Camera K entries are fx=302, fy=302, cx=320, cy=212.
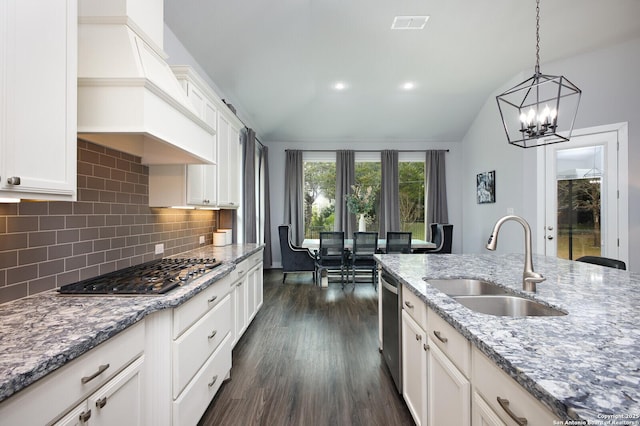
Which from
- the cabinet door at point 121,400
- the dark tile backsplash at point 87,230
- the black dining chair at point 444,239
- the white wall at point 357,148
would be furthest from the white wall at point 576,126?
the cabinet door at point 121,400

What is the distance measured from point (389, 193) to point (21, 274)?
6.21 metres

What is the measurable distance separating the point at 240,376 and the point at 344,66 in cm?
428

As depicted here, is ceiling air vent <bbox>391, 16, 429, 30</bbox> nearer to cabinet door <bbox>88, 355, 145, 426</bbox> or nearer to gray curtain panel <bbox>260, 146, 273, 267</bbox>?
gray curtain panel <bbox>260, 146, 273, 267</bbox>

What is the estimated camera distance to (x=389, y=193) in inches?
267

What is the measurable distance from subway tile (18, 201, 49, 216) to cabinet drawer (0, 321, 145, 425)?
2.36 feet

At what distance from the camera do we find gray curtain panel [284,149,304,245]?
6.72 metres

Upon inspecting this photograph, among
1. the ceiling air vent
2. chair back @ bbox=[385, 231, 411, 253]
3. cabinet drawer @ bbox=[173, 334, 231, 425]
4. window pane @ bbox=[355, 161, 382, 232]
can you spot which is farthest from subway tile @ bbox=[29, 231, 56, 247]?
window pane @ bbox=[355, 161, 382, 232]

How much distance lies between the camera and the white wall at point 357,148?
684 centimetres

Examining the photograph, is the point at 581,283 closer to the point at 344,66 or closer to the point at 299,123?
the point at 344,66

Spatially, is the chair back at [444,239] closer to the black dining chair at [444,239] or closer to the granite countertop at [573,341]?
the black dining chair at [444,239]

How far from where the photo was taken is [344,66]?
4.59 m

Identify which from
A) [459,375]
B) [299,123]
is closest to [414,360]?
[459,375]

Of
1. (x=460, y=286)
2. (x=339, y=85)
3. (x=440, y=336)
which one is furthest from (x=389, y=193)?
(x=440, y=336)

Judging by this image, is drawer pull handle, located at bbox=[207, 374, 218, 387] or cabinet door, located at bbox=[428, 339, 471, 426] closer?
cabinet door, located at bbox=[428, 339, 471, 426]
